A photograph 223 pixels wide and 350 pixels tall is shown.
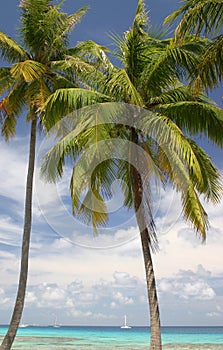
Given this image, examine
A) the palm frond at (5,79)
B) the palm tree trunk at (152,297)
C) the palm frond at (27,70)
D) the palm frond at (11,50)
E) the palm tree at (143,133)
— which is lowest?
the palm tree trunk at (152,297)

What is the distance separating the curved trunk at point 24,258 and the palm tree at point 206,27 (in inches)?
299

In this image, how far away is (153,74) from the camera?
546 inches

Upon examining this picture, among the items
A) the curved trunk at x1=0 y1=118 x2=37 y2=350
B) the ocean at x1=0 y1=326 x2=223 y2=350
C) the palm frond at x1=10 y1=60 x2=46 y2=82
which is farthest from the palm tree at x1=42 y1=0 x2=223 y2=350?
the ocean at x1=0 y1=326 x2=223 y2=350

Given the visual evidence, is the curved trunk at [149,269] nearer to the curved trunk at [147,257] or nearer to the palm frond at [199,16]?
the curved trunk at [147,257]

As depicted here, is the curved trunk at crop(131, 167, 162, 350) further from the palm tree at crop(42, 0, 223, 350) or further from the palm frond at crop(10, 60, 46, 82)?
the palm frond at crop(10, 60, 46, 82)

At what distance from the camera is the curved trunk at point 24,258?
49.8 ft

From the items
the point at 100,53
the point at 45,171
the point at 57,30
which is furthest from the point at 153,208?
the point at 57,30

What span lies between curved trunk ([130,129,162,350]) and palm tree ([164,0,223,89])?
134 inches

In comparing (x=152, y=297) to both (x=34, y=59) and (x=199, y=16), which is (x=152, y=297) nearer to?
(x=199, y=16)

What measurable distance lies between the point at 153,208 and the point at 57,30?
7025 mm

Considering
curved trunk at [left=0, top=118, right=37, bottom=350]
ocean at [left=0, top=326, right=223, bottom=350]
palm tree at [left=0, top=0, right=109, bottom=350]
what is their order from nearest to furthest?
curved trunk at [left=0, top=118, right=37, bottom=350]
palm tree at [left=0, top=0, right=109, bottom=350]
ocean at [left=0, top=326, right=223, bottom=350]

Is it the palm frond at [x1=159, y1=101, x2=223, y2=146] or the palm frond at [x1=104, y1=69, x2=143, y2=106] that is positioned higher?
the palm frond at [x1=104, y1=69, x2=143, y2=106]

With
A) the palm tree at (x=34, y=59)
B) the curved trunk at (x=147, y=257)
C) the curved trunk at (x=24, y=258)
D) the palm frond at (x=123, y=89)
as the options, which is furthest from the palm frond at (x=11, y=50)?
the curved trunk at (x=147, y=257)

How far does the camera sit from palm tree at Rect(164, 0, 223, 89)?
1034cm
